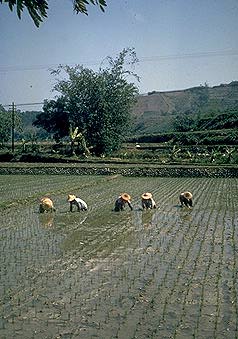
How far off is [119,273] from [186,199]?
6.58 meters

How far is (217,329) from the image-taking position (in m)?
4.09

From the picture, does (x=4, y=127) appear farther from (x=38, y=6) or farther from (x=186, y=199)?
(x=38, y=6)

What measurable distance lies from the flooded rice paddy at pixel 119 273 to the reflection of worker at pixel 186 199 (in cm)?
64

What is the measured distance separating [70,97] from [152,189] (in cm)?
2175

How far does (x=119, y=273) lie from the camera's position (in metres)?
6.02

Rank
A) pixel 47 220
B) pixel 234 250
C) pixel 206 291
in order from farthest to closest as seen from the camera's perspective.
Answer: pixel 47 220
pixel 234 250
pixel 206 291

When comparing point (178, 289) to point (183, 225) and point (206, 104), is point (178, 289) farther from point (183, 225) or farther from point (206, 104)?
→ point (206, 104)

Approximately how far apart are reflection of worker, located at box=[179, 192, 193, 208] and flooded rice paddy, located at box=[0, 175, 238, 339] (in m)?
0.64

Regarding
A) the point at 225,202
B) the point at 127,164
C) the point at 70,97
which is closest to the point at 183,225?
the point at 225,202

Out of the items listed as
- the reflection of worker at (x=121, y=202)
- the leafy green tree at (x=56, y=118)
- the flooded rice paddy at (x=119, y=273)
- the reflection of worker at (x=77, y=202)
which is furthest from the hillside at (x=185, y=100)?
the flooded rice paddy at (x=119, y=273)

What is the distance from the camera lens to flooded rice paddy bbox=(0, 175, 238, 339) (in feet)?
13.9

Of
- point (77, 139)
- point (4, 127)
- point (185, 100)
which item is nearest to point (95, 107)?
point (77, 139)

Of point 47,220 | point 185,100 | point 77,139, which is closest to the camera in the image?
point 47,220

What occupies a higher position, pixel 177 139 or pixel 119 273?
pixel 177 139
